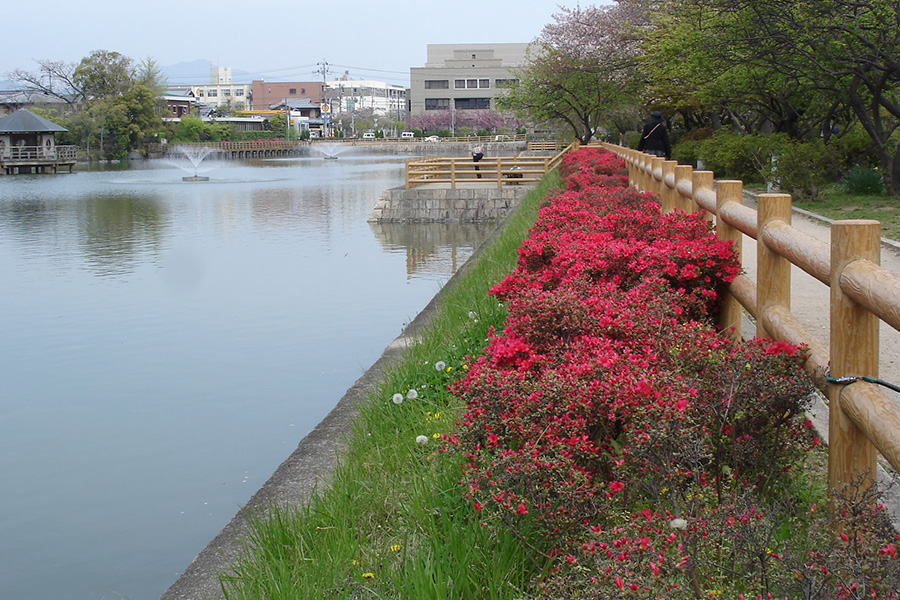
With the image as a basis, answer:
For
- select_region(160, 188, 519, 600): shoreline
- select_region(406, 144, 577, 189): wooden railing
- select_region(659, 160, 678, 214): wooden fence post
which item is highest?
select_region(406, 144, 577, 189): wooden railing

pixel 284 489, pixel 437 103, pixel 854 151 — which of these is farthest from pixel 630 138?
pixel 437 103

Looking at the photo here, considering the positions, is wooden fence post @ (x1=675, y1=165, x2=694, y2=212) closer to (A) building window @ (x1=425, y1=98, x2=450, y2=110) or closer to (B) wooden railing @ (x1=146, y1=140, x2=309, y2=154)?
(B) wooden railing @ (x1=146, y1=140, x2=309, y2=154)

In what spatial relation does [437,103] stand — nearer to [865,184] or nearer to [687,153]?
[687,153]

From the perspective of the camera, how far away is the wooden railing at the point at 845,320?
2.67 meters

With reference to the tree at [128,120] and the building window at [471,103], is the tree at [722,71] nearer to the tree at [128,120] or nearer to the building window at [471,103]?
the tree at [128,120]

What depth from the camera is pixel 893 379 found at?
5.11 metres

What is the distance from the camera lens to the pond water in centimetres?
658

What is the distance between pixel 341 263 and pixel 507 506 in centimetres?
1745

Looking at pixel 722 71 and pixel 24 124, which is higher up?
pixel 24 124

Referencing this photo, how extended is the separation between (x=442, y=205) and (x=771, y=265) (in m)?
25.5

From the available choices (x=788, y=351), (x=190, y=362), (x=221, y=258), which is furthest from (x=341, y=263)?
(x=788, y=351)

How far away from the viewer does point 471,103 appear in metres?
132

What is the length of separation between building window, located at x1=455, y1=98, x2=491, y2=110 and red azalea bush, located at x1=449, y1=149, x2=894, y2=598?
5120 inches

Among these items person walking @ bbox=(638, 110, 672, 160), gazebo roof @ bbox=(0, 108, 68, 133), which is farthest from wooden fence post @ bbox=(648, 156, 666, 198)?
gazebo roof @ bbox=(0, 108, 68, 133)
